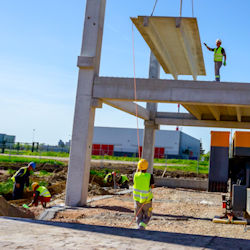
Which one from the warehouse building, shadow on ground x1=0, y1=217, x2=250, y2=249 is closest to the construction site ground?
shadow on ground x1=0, y1=217, x2=250, y2=249

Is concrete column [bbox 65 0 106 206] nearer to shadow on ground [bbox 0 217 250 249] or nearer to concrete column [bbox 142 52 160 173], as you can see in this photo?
shadow on ground [bbox 0 217 250 249]

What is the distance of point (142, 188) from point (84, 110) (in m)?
4.85

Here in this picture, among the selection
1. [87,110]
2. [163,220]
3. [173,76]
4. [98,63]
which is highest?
[173,76]

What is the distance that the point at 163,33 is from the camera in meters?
12.4

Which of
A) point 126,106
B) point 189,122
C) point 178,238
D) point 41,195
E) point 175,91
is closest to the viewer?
point 178,238

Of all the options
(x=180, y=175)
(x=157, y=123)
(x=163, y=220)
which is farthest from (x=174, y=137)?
(x=163, y=220)

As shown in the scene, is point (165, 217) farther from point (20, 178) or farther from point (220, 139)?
point (20, 178)

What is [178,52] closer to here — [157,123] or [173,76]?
[173,76]

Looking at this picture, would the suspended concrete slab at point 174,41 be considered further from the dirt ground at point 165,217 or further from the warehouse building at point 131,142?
the warehouse building at point 131,142

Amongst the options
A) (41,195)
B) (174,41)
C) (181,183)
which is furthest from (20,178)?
(181,183)

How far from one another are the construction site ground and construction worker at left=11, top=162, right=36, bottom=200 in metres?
0.58

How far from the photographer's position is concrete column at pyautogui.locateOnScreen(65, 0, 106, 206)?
1144 centimetres

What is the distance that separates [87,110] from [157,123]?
29.6 feet

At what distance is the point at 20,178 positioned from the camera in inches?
504
